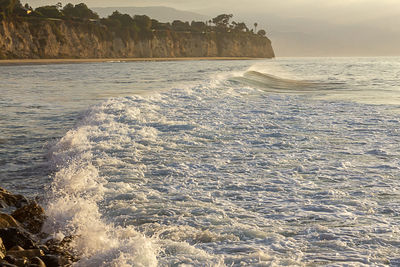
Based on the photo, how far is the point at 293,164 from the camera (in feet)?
28.9

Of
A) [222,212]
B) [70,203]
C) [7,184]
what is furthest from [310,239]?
[7,184]

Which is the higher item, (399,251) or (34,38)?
(34,38)

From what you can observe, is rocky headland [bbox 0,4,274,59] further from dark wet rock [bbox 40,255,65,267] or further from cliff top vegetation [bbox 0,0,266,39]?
dark wet rock [bbox 40,255,65,267]

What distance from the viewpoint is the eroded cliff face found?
92062 millimetres

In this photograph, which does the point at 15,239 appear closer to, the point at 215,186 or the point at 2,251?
the point at 2,251

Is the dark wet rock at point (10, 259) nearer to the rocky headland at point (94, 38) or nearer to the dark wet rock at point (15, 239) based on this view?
the dark wet rock at point (15, 239)

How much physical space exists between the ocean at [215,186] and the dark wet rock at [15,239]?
0.49m

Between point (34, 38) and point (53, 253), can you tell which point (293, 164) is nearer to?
point (53, 253)

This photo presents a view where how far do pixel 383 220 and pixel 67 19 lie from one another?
123 meters

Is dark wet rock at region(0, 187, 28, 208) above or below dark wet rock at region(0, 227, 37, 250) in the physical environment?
below

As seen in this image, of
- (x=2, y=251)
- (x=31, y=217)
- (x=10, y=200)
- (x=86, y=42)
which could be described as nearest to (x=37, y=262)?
(x=2, y=251)

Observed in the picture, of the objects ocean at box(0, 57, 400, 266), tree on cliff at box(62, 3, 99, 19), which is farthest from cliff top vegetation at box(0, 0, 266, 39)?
ocean at box(0, 57, 400, 266)

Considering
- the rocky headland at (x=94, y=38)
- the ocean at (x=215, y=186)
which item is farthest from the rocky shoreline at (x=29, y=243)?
the rocky headland at (x=94, y=38)

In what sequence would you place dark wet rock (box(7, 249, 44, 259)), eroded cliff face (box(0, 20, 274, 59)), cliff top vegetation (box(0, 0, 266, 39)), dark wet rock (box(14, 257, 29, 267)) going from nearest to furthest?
dark wet rock (box(14, 257, 29, 267)), dark wet rock (box(7, 249, 44, 259)), eroded cliff face (box(0, 20, 274, 59)), cliff top vegetation (box(0, 0, 266, 39))
